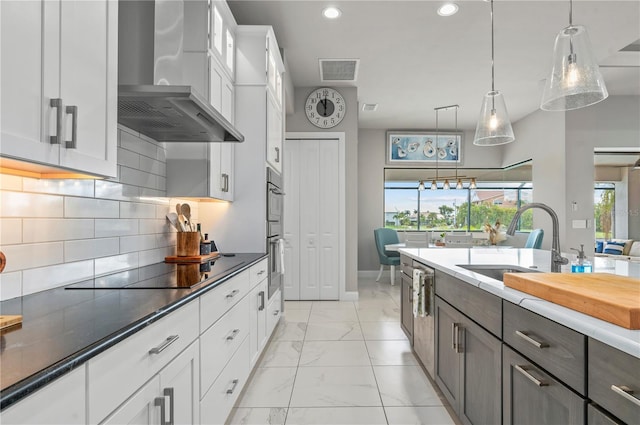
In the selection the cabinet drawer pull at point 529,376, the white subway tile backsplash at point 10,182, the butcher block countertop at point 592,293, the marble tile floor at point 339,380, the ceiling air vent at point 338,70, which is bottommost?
the marble tile floor at point 339,380

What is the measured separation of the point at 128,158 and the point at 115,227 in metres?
0.41

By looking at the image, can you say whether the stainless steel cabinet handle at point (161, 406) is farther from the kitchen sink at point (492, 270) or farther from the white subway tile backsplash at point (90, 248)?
the kitchen sink at point (492, 270)

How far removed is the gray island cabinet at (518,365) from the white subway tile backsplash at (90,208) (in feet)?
6.16

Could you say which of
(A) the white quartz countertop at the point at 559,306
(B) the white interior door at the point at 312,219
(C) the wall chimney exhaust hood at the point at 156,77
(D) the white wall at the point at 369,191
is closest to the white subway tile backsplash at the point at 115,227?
(C) the wall chimney exhaust hood at the point at 156,77

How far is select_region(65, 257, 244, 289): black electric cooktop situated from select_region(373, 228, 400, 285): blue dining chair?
4370 mm

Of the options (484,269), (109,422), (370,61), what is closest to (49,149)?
(109,422)

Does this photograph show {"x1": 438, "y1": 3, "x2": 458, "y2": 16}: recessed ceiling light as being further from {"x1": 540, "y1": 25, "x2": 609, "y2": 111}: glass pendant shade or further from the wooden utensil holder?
the wooden utensil holder

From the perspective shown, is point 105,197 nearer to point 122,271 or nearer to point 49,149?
point 122,271

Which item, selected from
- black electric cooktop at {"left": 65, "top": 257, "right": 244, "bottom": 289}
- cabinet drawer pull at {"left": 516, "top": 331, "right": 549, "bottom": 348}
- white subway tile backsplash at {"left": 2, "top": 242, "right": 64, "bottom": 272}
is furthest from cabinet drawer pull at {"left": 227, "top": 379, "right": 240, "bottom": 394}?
cabinet drawer pull at {"left": 516, "top": 331, "right": 549, "bottom": 348}

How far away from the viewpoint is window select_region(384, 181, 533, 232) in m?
7.56

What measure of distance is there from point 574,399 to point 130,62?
7.65 ft

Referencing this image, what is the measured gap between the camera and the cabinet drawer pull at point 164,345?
1.07m

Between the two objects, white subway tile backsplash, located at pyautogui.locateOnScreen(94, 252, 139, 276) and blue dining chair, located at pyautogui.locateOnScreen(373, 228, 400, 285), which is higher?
white subway tile backsplash, located at pyautogui.locateOnScreen(94, 252, 139, 276)

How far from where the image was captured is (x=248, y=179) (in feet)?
10.0
